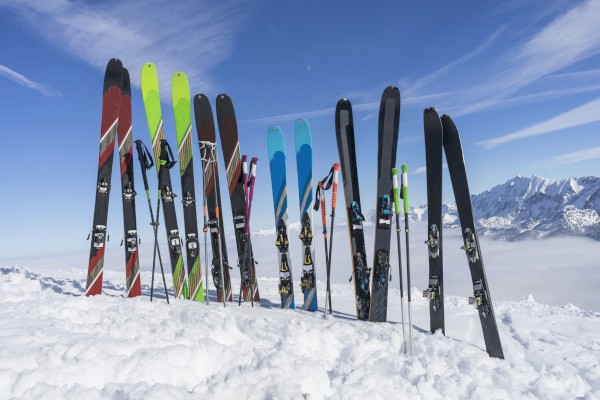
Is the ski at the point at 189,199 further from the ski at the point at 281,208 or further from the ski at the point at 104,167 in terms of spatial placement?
the ski at the point at 281,208

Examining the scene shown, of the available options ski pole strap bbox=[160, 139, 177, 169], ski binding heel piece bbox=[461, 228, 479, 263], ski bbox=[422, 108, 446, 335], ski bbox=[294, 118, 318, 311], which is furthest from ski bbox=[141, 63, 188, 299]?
ski binding heel piece bbox=[461, 228, 479, 263]

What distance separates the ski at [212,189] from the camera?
25.0 ft

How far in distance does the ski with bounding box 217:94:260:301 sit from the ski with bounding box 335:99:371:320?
1856 mm

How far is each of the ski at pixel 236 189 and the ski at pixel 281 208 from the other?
56 centimetres

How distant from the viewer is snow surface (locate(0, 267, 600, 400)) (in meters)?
3.68

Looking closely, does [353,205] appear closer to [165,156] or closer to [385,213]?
[385,213]

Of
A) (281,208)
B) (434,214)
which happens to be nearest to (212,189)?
(281,208)

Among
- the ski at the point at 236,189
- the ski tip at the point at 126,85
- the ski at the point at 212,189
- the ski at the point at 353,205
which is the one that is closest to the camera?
the ski at the point at 353,205

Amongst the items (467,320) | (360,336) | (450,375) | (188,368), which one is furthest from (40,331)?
(467,320)

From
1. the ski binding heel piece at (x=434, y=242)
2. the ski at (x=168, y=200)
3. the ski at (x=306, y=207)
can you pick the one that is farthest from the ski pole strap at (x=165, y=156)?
the ski binding heel piece at (x=434, y=242)

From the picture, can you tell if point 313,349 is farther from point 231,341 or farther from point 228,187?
point 228,187

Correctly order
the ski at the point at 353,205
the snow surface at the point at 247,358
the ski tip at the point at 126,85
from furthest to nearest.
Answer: the ski tip at the point at 126,85 → the ski at the point at 353,205 → the snow surface at the point at 247,358

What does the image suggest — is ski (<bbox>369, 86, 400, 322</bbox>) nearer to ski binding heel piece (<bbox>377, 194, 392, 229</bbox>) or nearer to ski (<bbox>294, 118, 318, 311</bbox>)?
ski binding heel piece (<bbox>377, 194, 392, 229</bbox>)

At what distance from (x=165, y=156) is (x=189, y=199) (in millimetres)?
942
